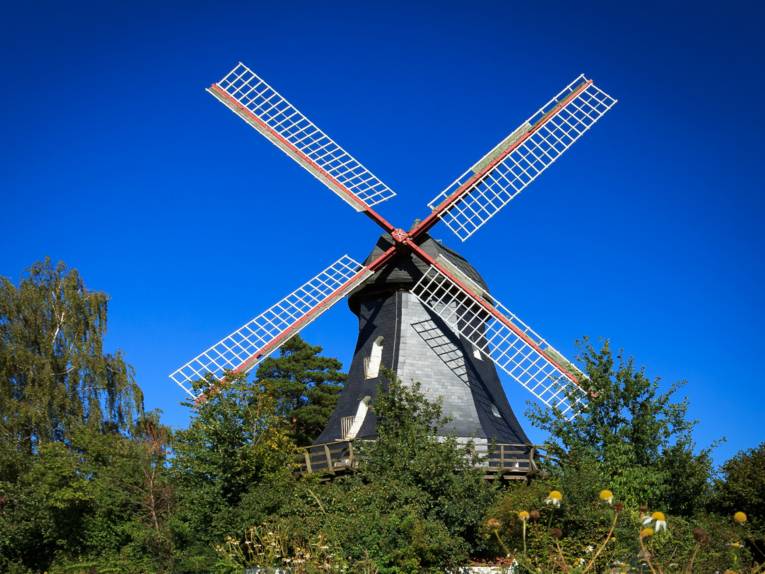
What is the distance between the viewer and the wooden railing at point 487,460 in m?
18.5

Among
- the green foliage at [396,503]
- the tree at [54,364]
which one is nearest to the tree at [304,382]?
the tree at [54,364]

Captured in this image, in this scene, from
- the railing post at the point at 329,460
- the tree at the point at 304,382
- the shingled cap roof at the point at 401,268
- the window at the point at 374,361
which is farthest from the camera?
the tree at the point at 304,382

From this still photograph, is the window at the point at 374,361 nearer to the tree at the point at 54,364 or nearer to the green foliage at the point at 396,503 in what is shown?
the green foliage at the point at 396,503

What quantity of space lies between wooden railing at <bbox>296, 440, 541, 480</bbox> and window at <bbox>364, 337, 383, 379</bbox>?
7.93ft

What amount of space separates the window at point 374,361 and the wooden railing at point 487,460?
242cm

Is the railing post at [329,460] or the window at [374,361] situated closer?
the railing post at [329,460]

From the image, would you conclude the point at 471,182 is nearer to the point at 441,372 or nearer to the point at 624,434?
the point at 441,372

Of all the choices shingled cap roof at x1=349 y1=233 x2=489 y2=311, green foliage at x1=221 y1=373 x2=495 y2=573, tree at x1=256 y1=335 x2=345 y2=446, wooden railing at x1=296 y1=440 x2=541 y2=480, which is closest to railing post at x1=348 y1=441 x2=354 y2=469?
wooden railing at x1=296 y1=440 x2=541 y2=480

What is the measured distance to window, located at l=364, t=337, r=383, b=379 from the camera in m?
21.9

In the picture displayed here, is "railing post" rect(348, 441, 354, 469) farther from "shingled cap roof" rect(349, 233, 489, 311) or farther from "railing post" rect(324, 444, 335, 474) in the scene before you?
"shingled cap roof" rect(349, 233, 489, 311)

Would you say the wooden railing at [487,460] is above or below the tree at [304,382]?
below

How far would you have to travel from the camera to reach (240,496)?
54.7 feet

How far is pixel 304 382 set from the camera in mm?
38812

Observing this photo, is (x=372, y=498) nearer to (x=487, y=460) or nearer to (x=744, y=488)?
(x=487, y=460)
